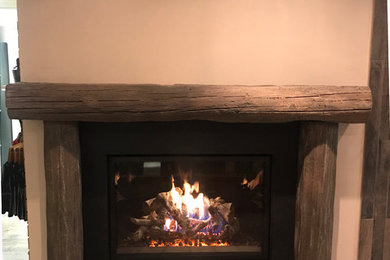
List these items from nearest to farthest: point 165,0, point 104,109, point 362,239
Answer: point 104,109, point 165,0, point 362,239

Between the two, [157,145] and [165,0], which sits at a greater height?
[165,0]

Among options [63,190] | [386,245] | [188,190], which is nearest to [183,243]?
[188,190]

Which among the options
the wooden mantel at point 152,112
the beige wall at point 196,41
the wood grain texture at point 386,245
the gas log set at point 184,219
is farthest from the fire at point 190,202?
the wood grain texture at point 386,245

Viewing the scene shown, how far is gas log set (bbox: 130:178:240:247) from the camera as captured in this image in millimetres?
1691

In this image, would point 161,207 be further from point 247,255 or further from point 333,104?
point 333,104

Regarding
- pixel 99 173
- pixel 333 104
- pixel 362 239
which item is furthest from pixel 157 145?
pixel 362 239

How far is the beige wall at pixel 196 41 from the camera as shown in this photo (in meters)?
1.43

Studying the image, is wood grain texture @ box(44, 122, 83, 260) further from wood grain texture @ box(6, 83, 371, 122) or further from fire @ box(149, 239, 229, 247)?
fire @ box(149, 239, 229, 247)

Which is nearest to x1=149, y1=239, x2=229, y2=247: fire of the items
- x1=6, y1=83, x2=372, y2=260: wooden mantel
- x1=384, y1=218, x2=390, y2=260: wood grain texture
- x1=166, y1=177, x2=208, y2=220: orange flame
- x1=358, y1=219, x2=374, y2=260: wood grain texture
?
x1=166, y1=177, x2=208, y2=220: orange flame

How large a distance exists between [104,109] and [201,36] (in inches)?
21.1

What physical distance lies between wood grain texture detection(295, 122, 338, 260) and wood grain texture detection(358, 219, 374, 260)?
0.21 metres

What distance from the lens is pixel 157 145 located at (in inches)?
60.0

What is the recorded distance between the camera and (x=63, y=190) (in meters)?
1.45

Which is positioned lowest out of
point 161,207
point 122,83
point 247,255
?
point 247,255
